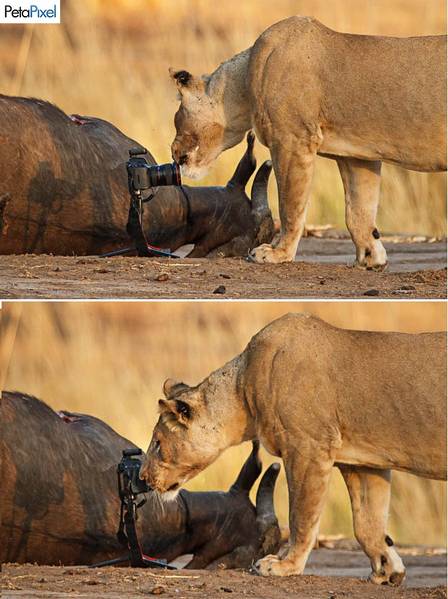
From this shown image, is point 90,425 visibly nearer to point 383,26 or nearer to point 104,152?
point 104,152

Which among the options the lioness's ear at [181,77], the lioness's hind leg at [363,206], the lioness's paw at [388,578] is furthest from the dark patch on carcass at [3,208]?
the lioness's paw at [388,578]

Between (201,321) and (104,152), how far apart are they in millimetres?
3295

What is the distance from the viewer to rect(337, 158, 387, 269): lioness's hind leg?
43.0 ft

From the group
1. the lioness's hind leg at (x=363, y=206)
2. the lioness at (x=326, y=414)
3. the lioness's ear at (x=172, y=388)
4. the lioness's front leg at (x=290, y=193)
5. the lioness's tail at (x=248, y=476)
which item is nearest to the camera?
the lioness at (x=326, y=414)

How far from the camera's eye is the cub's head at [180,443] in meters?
11.1

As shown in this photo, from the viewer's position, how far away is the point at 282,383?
35.6ft

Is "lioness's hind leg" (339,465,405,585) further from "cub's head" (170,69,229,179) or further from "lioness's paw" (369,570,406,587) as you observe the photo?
"cub's head" (170,69,229,179)

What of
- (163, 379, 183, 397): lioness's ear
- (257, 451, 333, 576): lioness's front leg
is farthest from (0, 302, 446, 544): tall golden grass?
(257, 451, 333, 576): lioness's front leg

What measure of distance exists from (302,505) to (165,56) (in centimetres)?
959

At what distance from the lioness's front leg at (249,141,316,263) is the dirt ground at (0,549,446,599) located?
105 inches

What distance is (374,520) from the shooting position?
11.1 meters

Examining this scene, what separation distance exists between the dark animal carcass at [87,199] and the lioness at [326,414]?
276 centimetres

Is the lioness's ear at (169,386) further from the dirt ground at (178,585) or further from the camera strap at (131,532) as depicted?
the dirt ground at (178,585)

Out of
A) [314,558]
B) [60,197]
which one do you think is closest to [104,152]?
[60,197]
